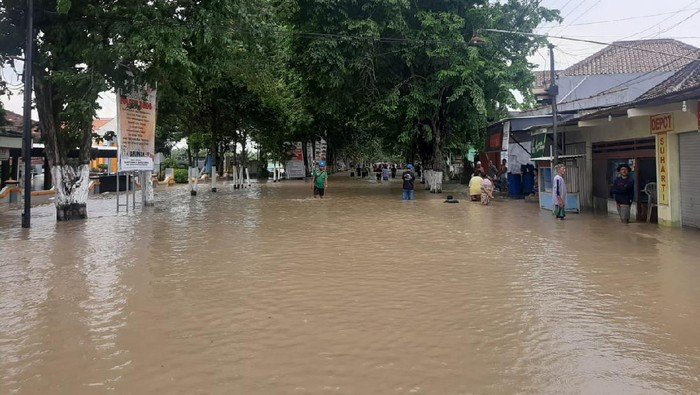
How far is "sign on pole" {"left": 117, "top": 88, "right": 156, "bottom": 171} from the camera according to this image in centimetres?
1515

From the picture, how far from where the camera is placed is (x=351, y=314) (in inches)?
214

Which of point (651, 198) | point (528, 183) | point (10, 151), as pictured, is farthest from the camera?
point (10, 151)

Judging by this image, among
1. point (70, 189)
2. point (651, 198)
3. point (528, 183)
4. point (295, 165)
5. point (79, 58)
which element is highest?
point (79, 58)

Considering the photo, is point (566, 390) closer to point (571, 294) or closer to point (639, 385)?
point (639, 385)

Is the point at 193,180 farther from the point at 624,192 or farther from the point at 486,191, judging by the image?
the point at 624,192

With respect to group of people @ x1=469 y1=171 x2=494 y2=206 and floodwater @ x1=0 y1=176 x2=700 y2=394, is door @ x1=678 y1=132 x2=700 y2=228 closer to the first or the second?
floodwater @ x1=0 y1=176 x2=700 y2=394

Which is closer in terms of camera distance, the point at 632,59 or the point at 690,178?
the point at 690,178

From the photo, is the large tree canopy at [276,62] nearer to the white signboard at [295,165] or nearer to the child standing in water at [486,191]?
the child standing in water at [486,191]

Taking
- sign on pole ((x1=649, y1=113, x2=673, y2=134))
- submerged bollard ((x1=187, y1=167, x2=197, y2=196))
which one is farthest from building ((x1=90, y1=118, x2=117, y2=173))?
sign on pole ((x1=649, y1=113, x2=673, y2=134))

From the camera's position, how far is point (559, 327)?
4.99 m

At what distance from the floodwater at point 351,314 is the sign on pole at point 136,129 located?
187 inches

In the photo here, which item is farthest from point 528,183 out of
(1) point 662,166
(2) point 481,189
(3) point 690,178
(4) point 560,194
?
(3) point 690,178

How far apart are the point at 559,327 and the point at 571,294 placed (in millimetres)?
1440

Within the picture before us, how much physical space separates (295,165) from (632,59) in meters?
27.7
